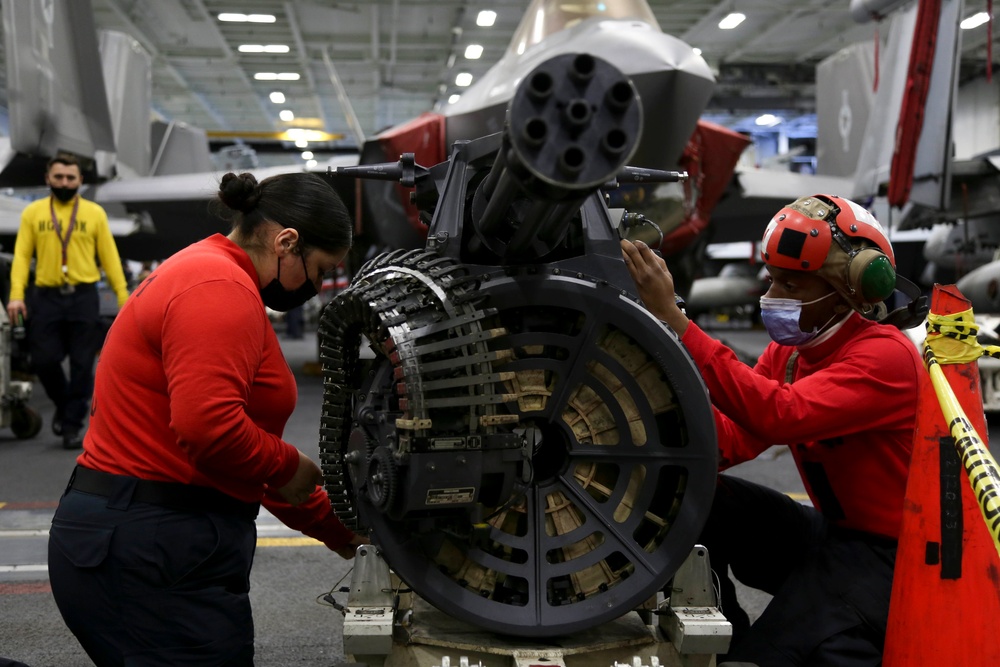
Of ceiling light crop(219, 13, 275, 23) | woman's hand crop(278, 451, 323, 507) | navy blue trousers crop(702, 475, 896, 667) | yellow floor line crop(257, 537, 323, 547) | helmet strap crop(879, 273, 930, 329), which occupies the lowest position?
yellow floor line crop(257, 537, 323, 547)

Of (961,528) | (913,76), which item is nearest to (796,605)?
(961,528)

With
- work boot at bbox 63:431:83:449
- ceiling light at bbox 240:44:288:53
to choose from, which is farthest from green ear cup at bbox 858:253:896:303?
ceiling light at bbox 240:44:288:53

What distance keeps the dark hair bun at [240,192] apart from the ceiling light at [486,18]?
16209 mm

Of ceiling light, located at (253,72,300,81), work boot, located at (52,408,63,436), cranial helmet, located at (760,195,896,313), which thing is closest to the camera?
cranial helmet, located at (760,195,896,313)

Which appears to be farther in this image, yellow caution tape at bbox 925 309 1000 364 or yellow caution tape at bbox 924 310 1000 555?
yellow caution tape at bbox 925 309 1000 364

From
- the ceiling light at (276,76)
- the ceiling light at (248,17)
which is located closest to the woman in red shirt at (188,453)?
the ceiling light at (248,17)

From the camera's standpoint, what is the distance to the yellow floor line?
345 centimetres

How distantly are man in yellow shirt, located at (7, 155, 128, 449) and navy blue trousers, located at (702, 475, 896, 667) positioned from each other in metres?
4.07

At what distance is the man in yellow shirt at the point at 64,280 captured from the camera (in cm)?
504

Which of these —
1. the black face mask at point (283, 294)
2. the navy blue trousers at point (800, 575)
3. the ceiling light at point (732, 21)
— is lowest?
the navy blue trousers at point (800, 575)

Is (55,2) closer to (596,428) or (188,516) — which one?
(188,516)

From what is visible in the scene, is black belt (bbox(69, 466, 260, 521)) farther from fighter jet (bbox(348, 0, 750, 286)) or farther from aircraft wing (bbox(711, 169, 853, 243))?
aircraft wing (bbox(711, 169, 853, 243))

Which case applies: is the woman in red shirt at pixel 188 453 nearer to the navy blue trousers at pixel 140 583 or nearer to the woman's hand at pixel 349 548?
the navy blue trousers at pixel 140 583

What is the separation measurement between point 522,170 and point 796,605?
1.17 meters
